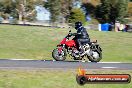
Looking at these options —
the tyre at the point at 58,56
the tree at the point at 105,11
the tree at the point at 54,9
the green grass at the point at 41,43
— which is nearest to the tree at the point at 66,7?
the tree at the point at 54,9

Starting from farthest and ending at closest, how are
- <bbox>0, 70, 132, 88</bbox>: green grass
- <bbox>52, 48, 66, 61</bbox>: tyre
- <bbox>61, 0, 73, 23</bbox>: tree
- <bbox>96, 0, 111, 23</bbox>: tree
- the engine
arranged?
<bbox>61, 0, 73, 23</bbox>: tree < <bbox>96, 0, 111, 23</bbox>: tree < the engine < <bbox>52, 48, 66, 61</bbox>: tyre < <bbox>0, 70, 132, 88</bbox>: green grass

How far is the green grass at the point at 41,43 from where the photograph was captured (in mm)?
25203

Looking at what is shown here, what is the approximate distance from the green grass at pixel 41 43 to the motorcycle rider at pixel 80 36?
2.86 m

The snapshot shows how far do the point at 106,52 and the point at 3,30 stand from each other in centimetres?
1132

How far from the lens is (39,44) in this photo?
29.8 meters

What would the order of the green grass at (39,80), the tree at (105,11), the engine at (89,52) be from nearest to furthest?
the green grass at (39,80)
the engine at (89,52)
the tree at (105,11)

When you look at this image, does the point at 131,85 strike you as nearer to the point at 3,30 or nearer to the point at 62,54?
the point at 62,54

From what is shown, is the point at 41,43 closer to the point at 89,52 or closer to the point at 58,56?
the point at 58,56

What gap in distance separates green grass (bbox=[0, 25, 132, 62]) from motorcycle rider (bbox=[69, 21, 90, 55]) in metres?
2.86

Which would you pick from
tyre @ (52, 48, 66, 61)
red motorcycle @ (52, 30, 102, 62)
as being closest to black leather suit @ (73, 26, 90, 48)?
red motorcycle @ (52, 30, 102, 62)

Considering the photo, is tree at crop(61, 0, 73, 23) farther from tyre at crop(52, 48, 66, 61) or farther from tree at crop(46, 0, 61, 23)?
tyre at crop(52, 48, 66, 61)

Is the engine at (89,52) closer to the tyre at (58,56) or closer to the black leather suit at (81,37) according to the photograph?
the black leather suit at (81,37)

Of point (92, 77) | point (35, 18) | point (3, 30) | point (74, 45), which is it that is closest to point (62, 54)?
point (74, 45)

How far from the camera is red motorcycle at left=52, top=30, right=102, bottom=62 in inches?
853
